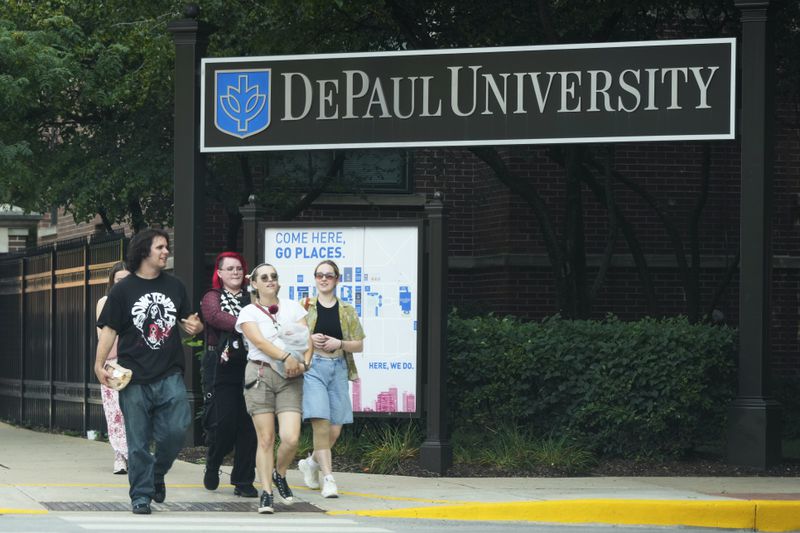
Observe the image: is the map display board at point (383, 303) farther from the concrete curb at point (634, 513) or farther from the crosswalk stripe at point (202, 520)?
the crosswalk stripe at point (202, 520)

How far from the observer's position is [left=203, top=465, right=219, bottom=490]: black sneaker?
10.3 m

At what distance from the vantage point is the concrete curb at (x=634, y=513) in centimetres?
972

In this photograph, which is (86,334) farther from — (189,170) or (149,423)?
(149,423)

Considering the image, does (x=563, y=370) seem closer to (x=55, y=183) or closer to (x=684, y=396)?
(x=684, y=396)

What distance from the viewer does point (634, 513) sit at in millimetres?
9789

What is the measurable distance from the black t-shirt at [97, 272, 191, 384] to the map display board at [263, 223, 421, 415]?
2935 mm

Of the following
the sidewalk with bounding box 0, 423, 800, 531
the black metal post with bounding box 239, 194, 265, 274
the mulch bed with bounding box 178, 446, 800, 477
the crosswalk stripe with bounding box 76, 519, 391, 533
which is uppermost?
the black metal post with bounding box 239, 194, 265, 274

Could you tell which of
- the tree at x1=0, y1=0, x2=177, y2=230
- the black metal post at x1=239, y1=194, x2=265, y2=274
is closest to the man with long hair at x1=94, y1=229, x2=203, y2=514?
the black metal post at x1=239, y1=194, x2=265, y2=274

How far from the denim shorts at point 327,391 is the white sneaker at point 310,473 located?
1.38 ft

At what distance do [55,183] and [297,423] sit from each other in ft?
26.9

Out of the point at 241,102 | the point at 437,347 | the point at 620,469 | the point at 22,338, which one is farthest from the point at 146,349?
the point at 22,338

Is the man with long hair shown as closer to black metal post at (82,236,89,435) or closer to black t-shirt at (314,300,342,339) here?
black t-shirt at (314,300,342,339)

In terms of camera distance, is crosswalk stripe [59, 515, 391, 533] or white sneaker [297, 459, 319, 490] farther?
white sneaker [297, 459, 319, 490]

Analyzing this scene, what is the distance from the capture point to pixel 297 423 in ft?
31.3
